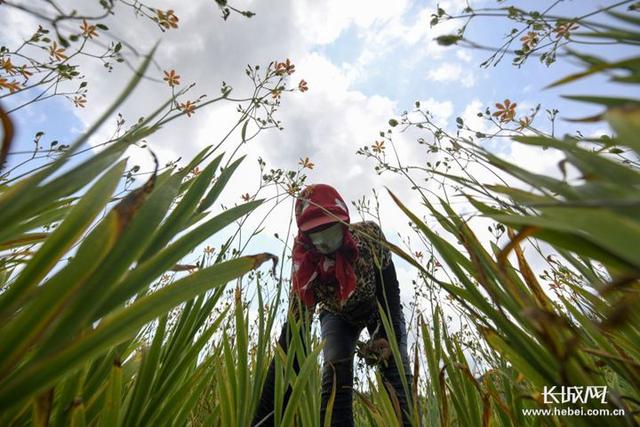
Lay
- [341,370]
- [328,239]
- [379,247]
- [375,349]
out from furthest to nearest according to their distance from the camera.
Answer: [328,239], [341,370], [375,349], [379,247]

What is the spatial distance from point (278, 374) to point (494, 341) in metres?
0.46

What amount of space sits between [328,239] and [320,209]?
0.23 metres

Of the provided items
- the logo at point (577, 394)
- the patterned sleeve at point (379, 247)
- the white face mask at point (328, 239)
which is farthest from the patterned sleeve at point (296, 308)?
the logo at point (577, 394)

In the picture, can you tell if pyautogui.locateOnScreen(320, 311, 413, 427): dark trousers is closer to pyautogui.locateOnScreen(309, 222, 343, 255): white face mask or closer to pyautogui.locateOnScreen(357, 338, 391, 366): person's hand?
pyautogui.locateOnScreen(357, 338, 391, 366): person's hand

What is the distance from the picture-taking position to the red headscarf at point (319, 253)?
1794mm

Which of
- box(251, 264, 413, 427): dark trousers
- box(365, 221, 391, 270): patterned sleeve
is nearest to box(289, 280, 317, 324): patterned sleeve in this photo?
box(251, 264, 413, 427): dark trousers

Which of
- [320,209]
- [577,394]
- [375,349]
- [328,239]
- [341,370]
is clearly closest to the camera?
[577,394]

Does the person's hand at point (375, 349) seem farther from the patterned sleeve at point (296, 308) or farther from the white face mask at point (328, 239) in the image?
the white face mask at point (328, 239)

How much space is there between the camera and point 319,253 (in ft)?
Result: 6.52

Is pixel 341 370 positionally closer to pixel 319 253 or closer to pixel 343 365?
pixel 343 365

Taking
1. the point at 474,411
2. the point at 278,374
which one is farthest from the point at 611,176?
the point at 278,374

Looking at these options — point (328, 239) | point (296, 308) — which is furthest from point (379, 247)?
point (328, 239)

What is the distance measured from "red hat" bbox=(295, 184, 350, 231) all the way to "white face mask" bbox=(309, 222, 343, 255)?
0.08 meters

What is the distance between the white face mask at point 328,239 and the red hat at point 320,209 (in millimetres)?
77
